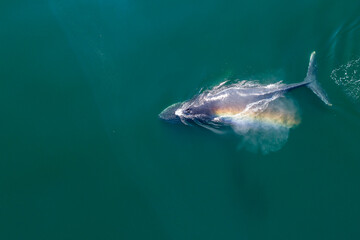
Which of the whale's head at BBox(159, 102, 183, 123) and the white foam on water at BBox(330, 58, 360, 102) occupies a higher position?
the whale's head at BBox(159, 102, 183, 123)

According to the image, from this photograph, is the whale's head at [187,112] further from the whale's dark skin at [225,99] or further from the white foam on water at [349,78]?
the white foam on water at [349,78]

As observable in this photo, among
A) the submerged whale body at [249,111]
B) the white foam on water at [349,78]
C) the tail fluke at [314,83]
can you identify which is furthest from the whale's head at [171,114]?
the white foam on water at [349,78]

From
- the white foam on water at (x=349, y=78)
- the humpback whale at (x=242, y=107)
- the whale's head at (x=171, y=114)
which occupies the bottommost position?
the white foam on water at (x=349, y=78)

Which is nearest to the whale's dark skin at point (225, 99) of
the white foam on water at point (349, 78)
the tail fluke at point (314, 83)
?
the tail fluke at point (314, 83)

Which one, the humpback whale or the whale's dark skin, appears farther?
the humpback whale

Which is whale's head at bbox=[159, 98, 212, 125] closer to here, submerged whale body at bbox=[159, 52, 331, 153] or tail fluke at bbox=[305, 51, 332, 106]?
submerged whale body at bbox=[159, 52, 331, 153]

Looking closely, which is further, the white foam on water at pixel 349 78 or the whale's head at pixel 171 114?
the whale's head at pixel 171 114

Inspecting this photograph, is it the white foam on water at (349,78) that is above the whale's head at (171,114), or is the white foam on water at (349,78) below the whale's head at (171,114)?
below

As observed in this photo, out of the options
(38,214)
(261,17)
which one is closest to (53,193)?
(38,214)

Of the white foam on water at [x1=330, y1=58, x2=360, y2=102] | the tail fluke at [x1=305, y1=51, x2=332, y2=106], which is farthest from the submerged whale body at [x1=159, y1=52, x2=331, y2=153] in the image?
the white foam on water at [x1=330, y1=58, x2=360, y2=102]

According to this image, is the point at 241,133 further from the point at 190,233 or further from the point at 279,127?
the point at 190,233
